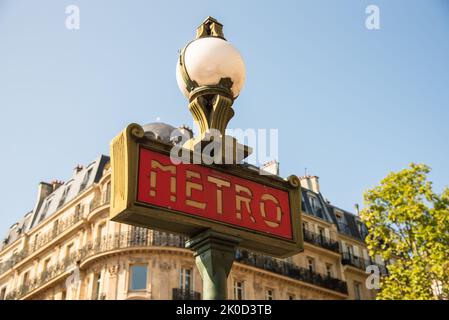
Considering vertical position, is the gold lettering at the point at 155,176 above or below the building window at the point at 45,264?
below

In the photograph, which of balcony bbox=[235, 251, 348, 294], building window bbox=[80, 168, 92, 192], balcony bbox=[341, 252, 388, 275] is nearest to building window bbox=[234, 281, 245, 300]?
balcony bbox=[235, 251, 348, 294]

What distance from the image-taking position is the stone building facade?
25812mm

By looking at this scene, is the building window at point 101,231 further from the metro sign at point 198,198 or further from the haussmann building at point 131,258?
the metro sign at point 198,198

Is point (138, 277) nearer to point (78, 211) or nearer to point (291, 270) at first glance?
point (78, 211)

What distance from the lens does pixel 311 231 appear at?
33906mm

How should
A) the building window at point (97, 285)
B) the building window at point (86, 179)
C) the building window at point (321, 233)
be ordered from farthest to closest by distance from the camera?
the building window at point (321, 233) < the building window at point (86, 179) < the building window at point (97, 285)

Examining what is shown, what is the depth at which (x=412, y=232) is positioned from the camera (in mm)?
20016

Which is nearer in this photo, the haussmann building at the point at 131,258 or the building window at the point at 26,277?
the haussmann building at the point at 131,258

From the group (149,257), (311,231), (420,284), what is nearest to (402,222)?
(420,284)

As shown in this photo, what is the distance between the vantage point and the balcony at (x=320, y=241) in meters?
33.3

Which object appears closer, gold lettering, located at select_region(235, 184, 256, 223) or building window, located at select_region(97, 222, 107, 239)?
gold lettering, located at select_region(235, 184, 256, 223)

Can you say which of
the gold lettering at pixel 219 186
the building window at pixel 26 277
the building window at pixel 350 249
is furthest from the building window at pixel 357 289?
the gold lettering at pixel 219 186

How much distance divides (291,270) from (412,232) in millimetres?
11980

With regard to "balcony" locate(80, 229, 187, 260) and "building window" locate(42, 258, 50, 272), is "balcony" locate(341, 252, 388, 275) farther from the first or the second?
"building window" locate(42, 258, 50, 272)
